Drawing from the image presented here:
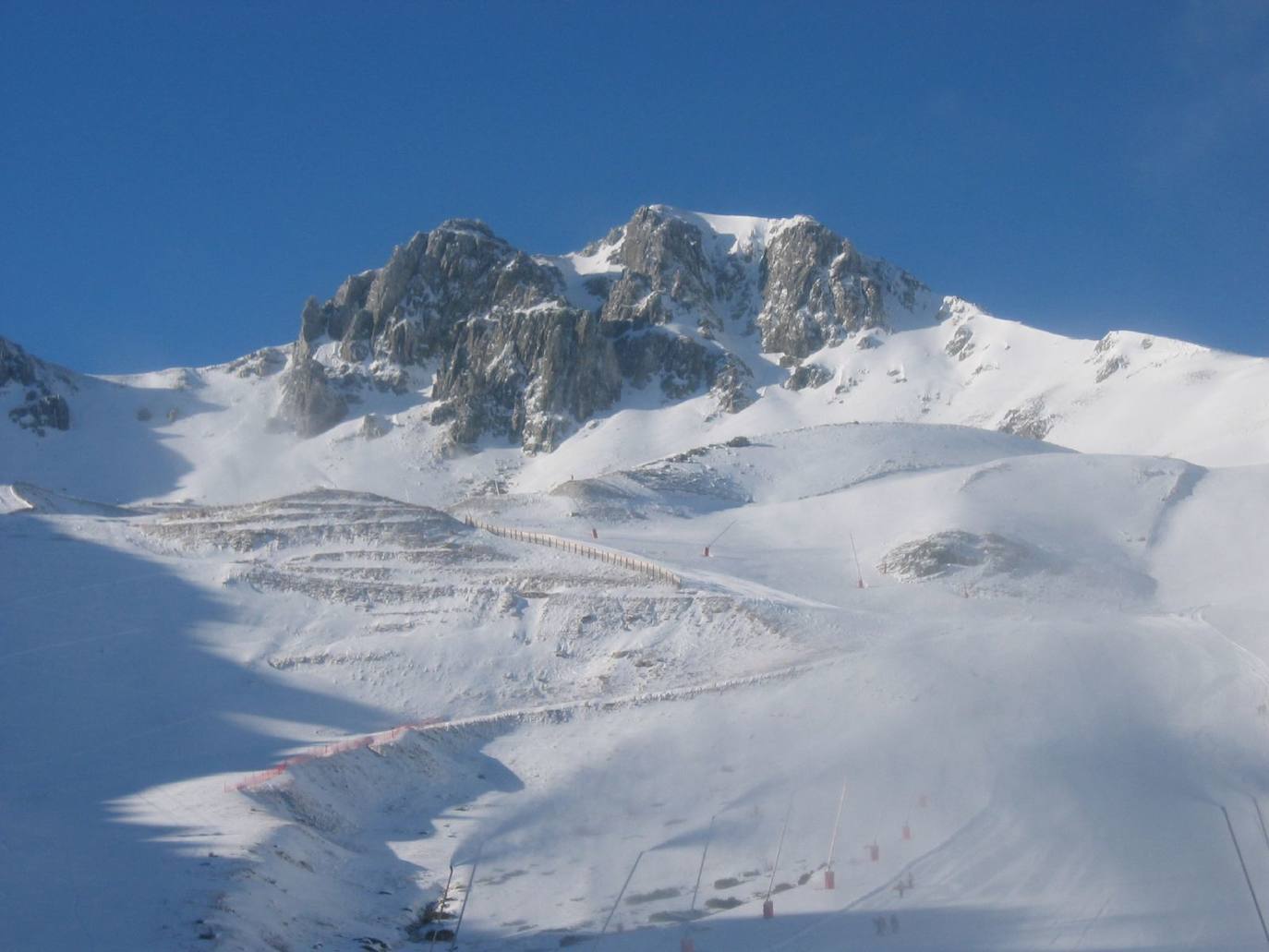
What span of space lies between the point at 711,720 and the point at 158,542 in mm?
39493

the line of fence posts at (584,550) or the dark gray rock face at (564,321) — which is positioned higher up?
the dark gray rock face at (564,321)

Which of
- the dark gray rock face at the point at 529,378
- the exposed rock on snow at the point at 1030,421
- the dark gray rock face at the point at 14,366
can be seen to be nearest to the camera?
the exposed rock on snow at the point at 1030,421

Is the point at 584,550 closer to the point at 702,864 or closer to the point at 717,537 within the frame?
the point at 717,537

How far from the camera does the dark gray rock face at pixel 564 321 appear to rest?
506 feet

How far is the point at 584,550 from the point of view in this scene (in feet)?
210

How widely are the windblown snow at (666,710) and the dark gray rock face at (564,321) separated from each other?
6059cm

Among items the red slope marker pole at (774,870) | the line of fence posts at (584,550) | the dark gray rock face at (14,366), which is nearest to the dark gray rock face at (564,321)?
the dark gray rock face at (14,366)

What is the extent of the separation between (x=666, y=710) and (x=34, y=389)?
5365 inches

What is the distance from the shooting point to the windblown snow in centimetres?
2425

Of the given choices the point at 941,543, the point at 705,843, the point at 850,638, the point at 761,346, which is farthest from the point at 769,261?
the point at 705,843

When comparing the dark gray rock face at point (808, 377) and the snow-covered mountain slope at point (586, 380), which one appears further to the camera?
the dark gray rock face at point (808, 377)

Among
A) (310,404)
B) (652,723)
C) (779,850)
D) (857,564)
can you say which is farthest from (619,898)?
(310,404)

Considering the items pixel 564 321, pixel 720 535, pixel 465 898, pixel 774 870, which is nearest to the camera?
pixel 465 898

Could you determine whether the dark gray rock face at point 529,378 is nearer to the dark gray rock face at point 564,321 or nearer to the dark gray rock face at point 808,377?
the dark gray rock face at point 564,321
